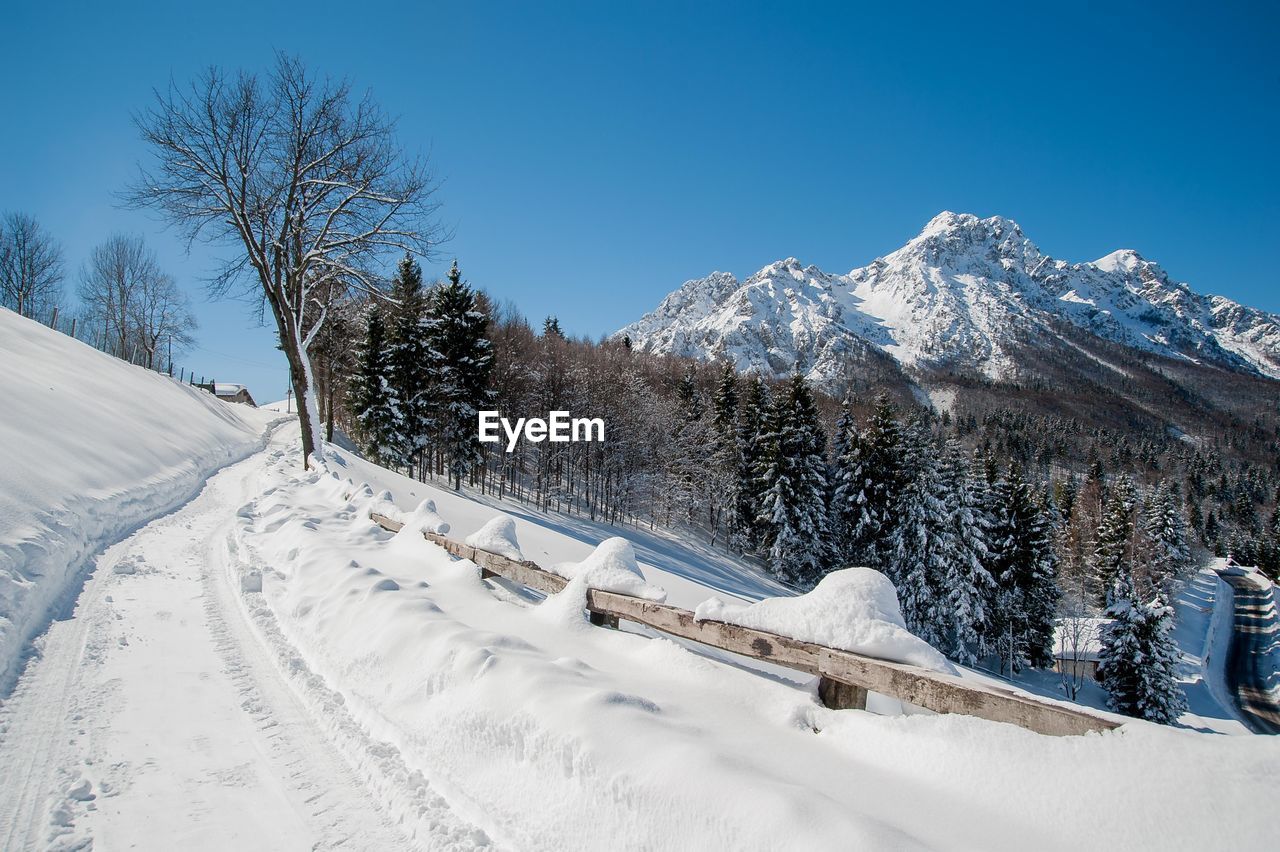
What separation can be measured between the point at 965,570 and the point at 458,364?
3062 centimetres

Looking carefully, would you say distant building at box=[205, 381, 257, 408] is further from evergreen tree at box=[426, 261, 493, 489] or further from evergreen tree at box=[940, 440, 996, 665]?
evergreen tree at box=[940, 440, 996, 665]

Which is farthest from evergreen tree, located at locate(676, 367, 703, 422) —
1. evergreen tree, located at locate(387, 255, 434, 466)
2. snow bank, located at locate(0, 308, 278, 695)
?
snow bank, located at locate(0, 308, 278, 695)

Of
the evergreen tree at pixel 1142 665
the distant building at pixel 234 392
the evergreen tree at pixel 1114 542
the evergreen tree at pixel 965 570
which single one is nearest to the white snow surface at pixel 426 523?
the evergreen tree at pixel 1142 665

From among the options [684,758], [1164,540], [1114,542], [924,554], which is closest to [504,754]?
[684,758]

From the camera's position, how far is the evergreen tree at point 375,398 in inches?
1215

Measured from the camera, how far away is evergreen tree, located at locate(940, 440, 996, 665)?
29.5 metres

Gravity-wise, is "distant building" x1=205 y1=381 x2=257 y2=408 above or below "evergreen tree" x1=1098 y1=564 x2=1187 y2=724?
above

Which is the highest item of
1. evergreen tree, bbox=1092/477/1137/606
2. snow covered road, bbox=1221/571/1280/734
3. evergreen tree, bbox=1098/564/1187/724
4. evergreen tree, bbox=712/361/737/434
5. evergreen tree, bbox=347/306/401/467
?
evergreen tree, bbox=712/361/737/434

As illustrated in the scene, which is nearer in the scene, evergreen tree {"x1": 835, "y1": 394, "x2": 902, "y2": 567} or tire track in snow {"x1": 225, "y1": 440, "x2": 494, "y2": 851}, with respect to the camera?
tire track in snow {"x1": 225, "y1": 440, "x2": 494, "y2": 851}

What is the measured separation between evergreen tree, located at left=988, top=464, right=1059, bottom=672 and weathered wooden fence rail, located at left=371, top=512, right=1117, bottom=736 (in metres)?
34.5

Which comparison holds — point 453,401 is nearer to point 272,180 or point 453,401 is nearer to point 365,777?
point 272,180

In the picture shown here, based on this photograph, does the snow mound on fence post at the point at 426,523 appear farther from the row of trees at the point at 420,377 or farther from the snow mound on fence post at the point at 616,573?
the row of trees at the point at 420,377

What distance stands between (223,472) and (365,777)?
17588 millimetres

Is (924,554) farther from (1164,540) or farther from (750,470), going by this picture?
(1164,540)
